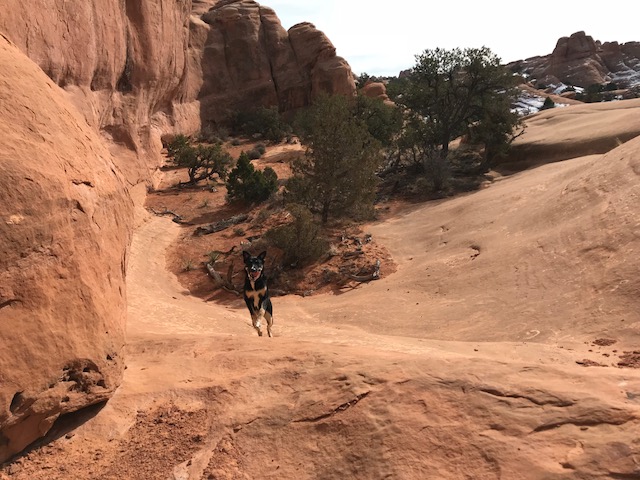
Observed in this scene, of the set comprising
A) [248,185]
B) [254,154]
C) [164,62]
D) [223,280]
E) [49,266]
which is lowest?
[223,280]

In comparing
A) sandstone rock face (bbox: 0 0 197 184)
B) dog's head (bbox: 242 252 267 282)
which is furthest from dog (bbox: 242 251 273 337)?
sandstone rock face (bbox: 0 0 197 184)

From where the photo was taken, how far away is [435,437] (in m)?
3.12

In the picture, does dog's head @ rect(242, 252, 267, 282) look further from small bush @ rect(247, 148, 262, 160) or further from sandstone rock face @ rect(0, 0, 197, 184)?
small bush @ rect(247, 148, 262, 160)

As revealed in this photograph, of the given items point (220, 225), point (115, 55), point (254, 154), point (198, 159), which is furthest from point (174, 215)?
point (254, 154)

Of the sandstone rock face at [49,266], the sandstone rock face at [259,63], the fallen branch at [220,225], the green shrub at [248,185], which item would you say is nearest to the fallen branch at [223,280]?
the fallen branch at [220,225]

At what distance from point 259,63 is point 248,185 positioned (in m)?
20.9

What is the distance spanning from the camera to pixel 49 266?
3590mm

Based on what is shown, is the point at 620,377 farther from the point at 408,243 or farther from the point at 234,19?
the point at 234,19

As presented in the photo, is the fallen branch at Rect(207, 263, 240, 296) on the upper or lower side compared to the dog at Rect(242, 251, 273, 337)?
lower

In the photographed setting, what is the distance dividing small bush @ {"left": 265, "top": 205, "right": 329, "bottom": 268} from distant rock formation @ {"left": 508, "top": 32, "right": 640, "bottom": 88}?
2918 inches

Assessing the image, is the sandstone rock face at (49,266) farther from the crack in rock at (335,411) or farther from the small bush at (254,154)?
the small bush at (254,154)

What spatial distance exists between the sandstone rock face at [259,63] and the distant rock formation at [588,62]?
51713mm

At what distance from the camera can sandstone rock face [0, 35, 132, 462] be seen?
10.7 feet

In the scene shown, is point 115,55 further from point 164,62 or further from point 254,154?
point 254,154
